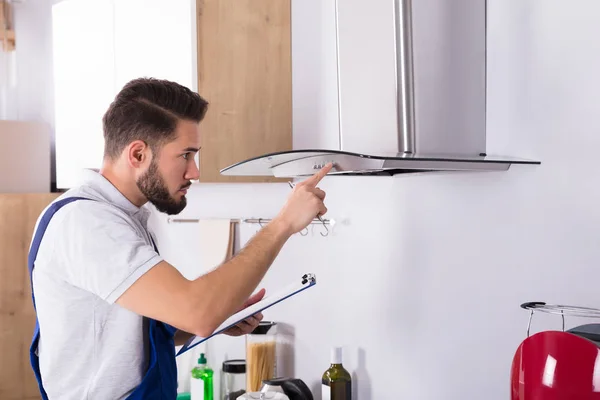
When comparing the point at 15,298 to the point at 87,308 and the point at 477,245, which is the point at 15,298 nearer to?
the point at 87,308

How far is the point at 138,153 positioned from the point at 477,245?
2.56ft

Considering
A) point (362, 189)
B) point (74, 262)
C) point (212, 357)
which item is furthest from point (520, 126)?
point (212, 357)

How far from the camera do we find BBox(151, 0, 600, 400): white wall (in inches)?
57.3

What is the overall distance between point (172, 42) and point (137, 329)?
3.56 ft

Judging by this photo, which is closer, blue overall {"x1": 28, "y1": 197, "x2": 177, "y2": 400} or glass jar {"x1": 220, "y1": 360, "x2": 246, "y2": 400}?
blue overall {"x1": 28, "y1": 197, "x2": 177, "y2": 400}

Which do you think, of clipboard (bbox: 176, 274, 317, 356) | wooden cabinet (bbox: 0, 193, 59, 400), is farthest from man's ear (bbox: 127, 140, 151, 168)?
A: wooden cabinet (bbox: 0, 193, 59, 400)

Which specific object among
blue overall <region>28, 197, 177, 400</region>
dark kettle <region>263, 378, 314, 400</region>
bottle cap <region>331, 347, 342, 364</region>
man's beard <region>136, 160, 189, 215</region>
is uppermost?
man's beard <region>136, 160, 189, 215</region>

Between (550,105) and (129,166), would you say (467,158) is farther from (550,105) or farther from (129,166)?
(129,166)

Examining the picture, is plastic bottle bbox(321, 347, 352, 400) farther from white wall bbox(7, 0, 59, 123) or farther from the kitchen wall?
white wall bbox(7, 0, 59, 123)

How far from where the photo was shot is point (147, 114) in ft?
4.85

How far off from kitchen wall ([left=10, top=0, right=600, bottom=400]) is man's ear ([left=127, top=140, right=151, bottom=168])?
0.71 metres

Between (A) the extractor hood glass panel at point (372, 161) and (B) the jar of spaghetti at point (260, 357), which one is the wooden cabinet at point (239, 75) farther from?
(A) the extractor hood glass panel at point (372, 161)

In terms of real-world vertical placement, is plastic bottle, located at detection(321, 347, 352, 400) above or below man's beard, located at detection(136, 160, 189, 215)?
below

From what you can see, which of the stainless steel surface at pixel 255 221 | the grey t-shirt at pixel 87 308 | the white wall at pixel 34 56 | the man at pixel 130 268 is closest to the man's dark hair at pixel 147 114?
the man at pixel 130 268
